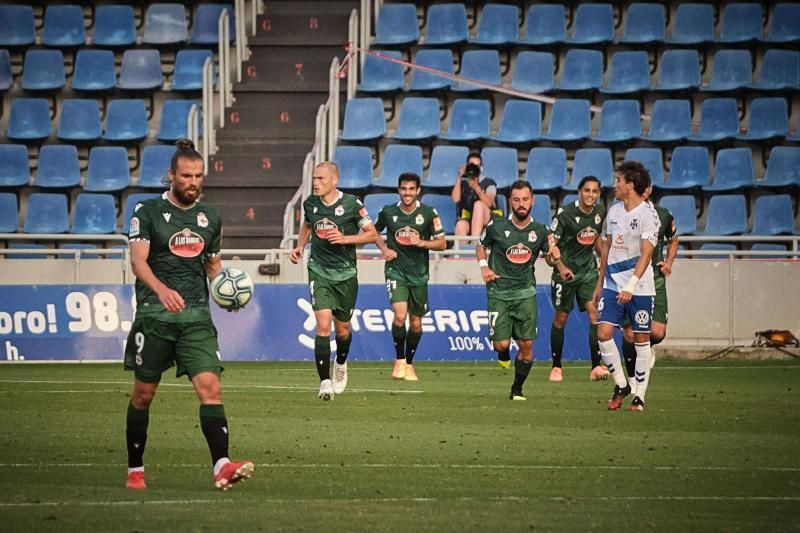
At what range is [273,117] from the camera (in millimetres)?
27188

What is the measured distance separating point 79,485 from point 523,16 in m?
20.8

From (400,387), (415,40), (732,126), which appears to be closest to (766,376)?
(400,387)

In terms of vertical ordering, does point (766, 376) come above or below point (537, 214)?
below

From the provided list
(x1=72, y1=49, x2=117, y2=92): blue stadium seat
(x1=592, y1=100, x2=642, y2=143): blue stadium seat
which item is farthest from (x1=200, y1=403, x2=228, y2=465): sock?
(x1=72, y1=49, x2=117, y2=92): blue stadium seat

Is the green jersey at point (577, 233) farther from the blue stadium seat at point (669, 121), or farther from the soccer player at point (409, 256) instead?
the blue stadium seat at point (669, 121)

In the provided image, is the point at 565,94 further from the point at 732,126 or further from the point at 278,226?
the point at 278,226

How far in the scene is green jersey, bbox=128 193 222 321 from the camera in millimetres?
9078

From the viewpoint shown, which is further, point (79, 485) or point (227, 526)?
point (79, 485)

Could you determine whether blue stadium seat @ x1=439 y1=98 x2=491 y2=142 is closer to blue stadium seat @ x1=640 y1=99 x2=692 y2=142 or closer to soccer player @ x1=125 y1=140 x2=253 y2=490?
blue stadium seat @ x1=640 y1=99 x2=692 y2=142

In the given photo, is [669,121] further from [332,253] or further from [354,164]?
[332,253]

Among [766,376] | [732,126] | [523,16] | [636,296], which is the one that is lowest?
[766,376]

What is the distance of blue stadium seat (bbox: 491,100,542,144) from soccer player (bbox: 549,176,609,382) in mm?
7059

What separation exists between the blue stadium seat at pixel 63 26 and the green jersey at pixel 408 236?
1144cm

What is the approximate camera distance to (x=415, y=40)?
27328 mm
